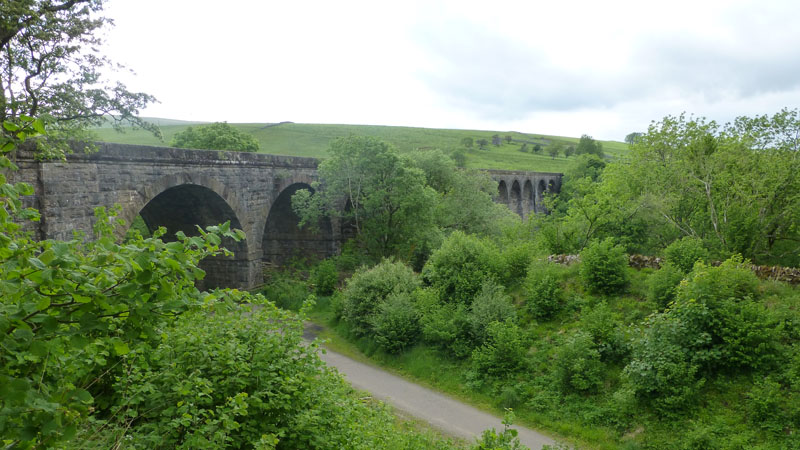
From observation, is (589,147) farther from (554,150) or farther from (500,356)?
(500,356)

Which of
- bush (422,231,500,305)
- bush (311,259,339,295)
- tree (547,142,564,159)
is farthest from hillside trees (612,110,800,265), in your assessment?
tree (547,142,564,159)

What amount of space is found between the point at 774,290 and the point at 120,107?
18.8 meters

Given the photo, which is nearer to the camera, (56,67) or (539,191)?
(56,67)

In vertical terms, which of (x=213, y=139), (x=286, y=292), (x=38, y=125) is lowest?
(x=286, y=292)

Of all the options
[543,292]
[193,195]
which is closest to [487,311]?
[543,292]

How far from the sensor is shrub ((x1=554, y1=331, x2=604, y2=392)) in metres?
12.1

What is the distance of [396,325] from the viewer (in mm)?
15852

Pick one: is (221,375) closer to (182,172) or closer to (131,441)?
(131,441)

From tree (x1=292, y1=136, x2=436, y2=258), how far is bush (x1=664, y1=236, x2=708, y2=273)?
10644 mm

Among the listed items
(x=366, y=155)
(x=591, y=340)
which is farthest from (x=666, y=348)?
(x=366, y=155)

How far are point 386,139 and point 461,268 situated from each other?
6928cm

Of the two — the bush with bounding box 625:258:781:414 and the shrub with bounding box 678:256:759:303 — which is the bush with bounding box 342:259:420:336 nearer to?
the bush with bounding box 625:258:781:414

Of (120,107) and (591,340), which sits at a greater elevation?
(120,107)

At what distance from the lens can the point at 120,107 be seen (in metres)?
13.4
